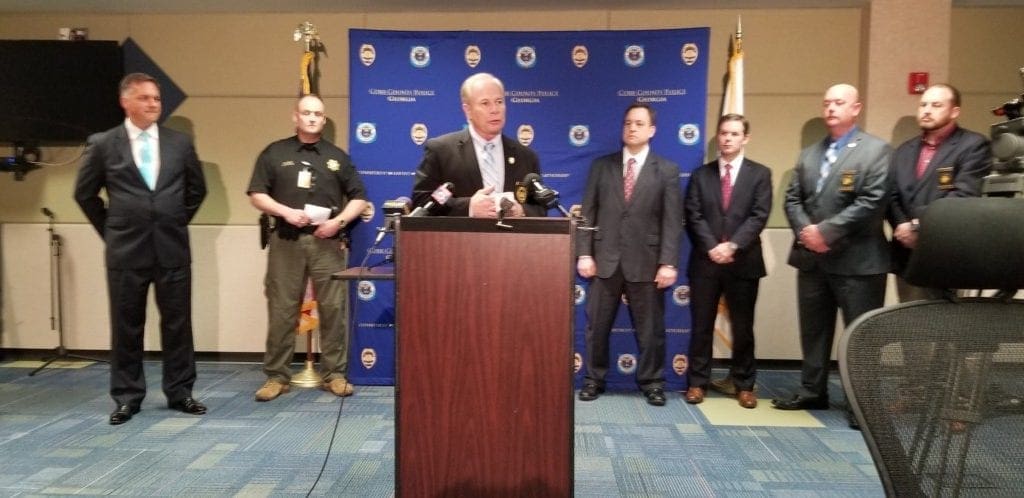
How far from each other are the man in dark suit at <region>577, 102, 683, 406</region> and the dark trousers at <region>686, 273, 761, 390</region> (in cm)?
19

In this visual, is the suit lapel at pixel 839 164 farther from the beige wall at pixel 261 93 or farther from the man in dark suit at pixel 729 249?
the beige wall at pixel 261 93

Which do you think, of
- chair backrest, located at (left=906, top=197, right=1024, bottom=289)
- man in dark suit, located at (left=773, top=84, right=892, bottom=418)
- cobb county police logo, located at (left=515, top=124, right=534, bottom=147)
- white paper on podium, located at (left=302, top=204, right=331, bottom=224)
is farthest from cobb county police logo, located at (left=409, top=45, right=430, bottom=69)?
chair backrest, located at (left=906, top=197, right=1024, bottom=289)

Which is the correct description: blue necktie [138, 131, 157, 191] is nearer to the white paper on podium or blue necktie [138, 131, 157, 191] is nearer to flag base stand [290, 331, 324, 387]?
the white paper on podium

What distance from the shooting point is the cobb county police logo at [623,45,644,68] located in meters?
4.07

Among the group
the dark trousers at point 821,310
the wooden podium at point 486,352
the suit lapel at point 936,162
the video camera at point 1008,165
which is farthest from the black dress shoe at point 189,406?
the suit lapel at point 936,162

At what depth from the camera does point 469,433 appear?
173 centimetres

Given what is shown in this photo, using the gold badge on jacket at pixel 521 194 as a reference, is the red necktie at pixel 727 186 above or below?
above

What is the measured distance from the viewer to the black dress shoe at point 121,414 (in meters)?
3.32

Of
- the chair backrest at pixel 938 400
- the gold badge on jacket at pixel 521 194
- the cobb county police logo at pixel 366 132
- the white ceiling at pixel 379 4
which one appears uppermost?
the white ceiling at pixel 379 4

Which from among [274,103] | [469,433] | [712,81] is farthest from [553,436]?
[274,103]

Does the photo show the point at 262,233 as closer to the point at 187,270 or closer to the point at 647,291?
the point at 187,270

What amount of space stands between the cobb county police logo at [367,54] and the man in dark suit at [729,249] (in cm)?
216

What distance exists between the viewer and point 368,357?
4.19m

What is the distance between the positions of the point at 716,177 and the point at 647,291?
2.63ft
